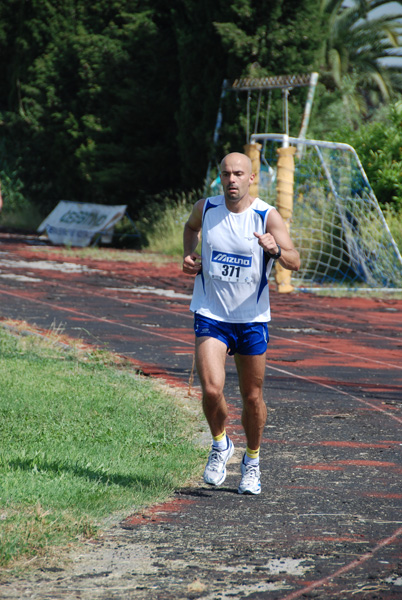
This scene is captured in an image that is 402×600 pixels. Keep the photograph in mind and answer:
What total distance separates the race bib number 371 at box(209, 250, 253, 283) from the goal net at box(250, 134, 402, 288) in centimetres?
1254

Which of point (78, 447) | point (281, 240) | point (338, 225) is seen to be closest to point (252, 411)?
point (281, 240)

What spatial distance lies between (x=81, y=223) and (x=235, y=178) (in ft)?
72.8

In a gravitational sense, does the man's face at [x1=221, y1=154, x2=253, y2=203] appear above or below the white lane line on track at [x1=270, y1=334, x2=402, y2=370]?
above

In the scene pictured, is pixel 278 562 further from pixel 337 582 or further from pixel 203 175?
pixel 203 175

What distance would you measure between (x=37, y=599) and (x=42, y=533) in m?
0.64

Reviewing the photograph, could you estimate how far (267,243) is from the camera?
16.7 feet

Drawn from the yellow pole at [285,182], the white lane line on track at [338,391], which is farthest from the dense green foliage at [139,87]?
the white lane line on track at [338,391]

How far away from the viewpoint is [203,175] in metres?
25.0

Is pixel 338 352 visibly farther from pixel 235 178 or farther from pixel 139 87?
pixel 139 87

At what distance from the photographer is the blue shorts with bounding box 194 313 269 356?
5.32 metres

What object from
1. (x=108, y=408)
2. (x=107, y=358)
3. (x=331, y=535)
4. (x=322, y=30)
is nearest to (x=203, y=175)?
(x=322, y=30)

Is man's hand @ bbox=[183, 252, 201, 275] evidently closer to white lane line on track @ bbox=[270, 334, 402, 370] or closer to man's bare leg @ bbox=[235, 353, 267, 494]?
man's bare leg @ bbox=[235, 353, 267, 494]

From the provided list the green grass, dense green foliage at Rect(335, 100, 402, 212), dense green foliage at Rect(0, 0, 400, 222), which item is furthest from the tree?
the green grass

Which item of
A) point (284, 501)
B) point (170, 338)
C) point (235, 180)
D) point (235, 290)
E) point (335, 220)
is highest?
point (235, 180)
